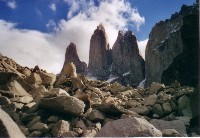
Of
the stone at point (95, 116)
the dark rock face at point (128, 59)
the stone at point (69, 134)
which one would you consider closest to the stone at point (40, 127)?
the stone at point (69, 134)

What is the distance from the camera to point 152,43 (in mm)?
88062

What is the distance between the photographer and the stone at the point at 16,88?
751 cm

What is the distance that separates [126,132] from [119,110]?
2153mm

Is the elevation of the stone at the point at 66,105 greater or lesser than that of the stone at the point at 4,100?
lesser

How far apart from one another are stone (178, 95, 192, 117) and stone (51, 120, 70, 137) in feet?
9.06

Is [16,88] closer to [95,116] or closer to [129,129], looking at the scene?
[95,116]

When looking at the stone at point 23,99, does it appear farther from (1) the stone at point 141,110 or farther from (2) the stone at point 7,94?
(1) the stone at point 141,110

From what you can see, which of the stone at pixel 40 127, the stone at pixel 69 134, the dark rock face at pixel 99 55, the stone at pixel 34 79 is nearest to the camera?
the stone at pixel 69 134

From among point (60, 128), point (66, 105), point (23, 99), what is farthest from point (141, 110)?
point (23, 99)

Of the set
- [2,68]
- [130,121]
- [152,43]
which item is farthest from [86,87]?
[152,43]

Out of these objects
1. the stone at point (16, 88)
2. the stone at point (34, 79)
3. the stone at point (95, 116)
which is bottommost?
the stone at point (95, 116)

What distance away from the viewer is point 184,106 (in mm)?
7188

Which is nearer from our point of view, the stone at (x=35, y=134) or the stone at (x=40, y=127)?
the stone at (x=35, y=134)

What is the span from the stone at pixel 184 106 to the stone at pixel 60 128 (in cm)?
276
